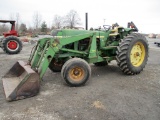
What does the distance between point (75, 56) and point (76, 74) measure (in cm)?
84

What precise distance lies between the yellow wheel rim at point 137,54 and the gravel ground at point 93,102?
852 mm

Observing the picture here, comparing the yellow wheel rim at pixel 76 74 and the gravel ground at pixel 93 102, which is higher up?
the yellow wheel rim at pixel 76 74

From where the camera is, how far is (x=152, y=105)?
4.46 metres

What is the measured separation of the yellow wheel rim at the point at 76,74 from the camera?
5.65m

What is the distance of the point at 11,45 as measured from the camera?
1282 cm

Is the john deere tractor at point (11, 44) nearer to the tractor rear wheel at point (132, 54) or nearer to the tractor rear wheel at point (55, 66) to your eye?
the tractor rear wheel at point (55, 66)

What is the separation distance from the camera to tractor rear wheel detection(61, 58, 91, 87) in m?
5.54

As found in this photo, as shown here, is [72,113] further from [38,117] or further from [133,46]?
[133,46]

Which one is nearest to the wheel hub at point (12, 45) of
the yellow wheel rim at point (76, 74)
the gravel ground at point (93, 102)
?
the gravel ground at point (93, 102)

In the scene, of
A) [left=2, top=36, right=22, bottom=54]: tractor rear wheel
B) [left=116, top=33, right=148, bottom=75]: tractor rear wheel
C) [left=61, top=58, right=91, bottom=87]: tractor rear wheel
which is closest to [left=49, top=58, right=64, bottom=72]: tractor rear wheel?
[left=61, top=58, right=91, bottom=87]: tractor rear wheel

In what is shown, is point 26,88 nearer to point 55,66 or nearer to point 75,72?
point 75,72

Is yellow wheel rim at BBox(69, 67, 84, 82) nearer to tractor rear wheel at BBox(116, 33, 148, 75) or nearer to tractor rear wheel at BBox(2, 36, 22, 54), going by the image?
tractor rear wheel at BBox(116, 33, 148, 75)

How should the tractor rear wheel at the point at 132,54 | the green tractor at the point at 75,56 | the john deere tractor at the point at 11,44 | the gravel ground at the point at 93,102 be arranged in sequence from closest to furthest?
the gravel ground at the point at 93,102, the green tractor at the point at 75,56, the tractor rear wheel at the point at 132,54, the john deere tractor at the point at 11,44

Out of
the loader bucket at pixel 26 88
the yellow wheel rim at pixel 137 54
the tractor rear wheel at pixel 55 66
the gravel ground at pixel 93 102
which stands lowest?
the gravel ground at pixel 93 102
